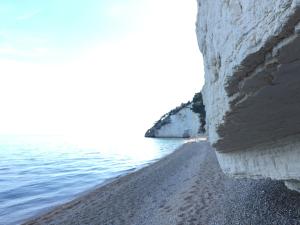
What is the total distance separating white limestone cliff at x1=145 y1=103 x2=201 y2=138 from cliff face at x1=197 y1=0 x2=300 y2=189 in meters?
87.7

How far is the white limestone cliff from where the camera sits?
334ft

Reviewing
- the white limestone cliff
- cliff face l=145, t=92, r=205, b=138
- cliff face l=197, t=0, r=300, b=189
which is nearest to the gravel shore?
cliff face l=197, t=0, r=300, b=189

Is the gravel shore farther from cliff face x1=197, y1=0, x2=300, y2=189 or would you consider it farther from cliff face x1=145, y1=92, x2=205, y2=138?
cliff face x1=145, y1=92, x2=205, y2=138

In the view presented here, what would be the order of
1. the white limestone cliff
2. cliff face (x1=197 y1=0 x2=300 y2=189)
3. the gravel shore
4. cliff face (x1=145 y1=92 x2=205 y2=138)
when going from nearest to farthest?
cliff face (x1=197 y1=0 x2=300 y2=189), the gravel shore, cliff face (x1=145 y1=92 x2=205 y2=138), the white limestone cliff

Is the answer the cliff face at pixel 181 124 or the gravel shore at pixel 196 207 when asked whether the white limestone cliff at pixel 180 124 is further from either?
the gravel shore at pixel 196 207

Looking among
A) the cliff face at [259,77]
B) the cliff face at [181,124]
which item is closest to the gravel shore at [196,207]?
the cliff face at [259,77]

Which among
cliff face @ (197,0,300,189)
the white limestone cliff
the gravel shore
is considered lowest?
the gravel shore

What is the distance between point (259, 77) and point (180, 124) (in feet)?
368

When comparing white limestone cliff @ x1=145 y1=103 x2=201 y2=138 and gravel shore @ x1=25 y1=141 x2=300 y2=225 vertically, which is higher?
white limestone cliff @ x1=145 y1=103 x2=201 y2=138

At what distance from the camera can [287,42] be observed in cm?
248

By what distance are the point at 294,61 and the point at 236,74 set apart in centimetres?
67

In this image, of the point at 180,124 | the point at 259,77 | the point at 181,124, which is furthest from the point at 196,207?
the point at 180,124

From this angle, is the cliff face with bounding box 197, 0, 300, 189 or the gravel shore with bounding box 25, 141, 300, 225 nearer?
the cliff face with bounding box 197, 0, 300, 189

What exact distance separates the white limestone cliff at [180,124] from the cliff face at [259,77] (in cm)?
8770
